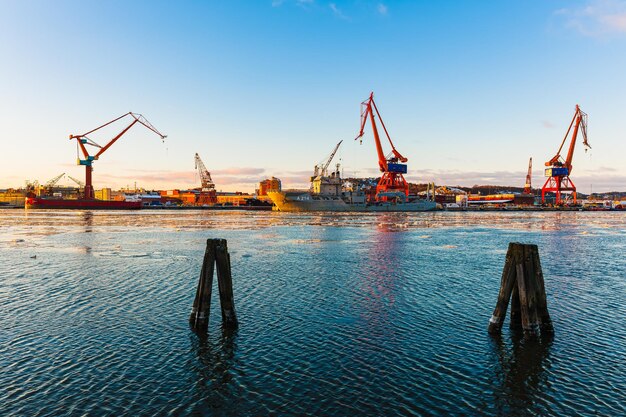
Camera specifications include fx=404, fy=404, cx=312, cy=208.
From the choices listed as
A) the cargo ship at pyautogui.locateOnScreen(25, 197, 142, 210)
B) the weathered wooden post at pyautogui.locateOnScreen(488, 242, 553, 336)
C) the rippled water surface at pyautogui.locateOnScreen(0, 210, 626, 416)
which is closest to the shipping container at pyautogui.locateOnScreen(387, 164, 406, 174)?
the cargo ship at pyautogui.locateOnScreen(25, 197, 142, 210)

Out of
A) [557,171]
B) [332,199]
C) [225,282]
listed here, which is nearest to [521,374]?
[225,282]

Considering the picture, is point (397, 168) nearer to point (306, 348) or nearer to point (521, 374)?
point (306, 348)

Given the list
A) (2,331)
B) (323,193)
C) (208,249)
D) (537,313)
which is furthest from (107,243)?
(323,193)

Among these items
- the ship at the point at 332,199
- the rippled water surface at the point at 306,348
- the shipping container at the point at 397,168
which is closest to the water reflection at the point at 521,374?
the rippled water surface at the point at 306,348

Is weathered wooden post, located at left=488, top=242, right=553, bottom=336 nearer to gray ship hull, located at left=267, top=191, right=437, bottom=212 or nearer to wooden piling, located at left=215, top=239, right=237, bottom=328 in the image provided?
wooden piling, located at left=215, top=239, right=237, bottom=328

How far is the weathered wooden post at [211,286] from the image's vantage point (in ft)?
42.1

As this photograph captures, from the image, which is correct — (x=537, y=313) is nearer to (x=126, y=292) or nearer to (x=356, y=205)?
(x=126, y=292)

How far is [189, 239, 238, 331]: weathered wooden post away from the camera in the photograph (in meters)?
12.8

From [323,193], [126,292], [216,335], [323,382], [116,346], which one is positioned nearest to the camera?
[323,382]

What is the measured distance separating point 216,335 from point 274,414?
4987 millimetres

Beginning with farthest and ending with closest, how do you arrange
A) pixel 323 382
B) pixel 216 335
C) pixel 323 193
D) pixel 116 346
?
pixel 323 193
pixel 216 335
pixel 116 346
pixel 323 382

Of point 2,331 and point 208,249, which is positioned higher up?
point 208,249

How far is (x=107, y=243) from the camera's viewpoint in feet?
124

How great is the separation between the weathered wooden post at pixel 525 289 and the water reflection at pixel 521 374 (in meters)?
0.39
